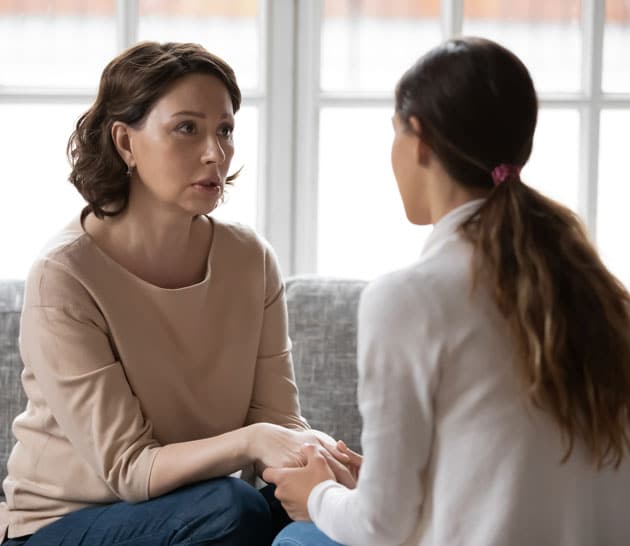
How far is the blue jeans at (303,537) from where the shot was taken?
1518 millimetres

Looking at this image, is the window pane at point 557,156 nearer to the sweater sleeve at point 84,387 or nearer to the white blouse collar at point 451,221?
the sweater sleeve at point 84,387

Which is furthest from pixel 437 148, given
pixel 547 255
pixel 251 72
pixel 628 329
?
pixel 251 72

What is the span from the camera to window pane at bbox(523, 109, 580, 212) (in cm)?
303

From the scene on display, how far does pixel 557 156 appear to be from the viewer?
304 cm

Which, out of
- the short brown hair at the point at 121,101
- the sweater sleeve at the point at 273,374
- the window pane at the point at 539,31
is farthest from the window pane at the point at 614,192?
the short brown hair at the point at 121,101

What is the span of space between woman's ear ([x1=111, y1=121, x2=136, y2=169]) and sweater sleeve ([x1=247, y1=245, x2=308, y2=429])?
37cm

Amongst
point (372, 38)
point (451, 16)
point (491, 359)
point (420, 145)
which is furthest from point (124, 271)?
point (451, 16)

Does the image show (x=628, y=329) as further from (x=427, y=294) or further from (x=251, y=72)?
(x=251, y=72)

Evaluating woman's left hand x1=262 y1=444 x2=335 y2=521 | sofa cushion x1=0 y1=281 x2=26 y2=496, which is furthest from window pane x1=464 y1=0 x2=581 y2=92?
woman's left hand x1=262 y1=444 x2=335 y2=521

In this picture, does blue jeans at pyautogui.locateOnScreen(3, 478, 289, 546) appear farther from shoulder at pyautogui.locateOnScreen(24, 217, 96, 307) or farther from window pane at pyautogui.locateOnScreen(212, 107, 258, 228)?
window pane at pyautogui.locateOnScreen(212, 107, 258, 228)

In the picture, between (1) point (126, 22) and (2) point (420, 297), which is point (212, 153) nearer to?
(2) point (420, 297)

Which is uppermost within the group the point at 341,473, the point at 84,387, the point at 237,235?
the point at 237,235

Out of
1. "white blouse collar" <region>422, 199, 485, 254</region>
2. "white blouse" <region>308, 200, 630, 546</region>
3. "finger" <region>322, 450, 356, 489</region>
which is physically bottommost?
"finger" <region>322, 450, 356, 489</region>

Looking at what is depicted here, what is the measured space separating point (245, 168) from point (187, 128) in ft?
3.29
